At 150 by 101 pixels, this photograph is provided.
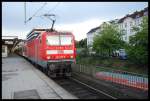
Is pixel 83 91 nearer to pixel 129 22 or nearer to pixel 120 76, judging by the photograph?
pixel 120 76

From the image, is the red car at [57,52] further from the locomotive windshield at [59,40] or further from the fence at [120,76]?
the fence at [120,76]

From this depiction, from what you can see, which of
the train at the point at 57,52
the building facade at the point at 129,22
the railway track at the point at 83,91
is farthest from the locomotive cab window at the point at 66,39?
the building facade at the point at 129,22

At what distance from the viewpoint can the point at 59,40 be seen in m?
21.6

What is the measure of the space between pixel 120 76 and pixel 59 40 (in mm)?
5927

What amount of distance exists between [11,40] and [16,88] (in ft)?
200

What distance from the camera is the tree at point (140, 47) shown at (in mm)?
39812

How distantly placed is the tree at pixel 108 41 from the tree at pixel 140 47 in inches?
641

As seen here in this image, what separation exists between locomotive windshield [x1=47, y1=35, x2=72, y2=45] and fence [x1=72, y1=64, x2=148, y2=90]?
2338mm

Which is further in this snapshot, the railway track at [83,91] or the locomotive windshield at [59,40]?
the locomotive windshield at [59,40]

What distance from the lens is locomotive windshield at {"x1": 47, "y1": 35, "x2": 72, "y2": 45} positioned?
2140 centimetres

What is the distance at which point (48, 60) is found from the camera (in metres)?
21.0

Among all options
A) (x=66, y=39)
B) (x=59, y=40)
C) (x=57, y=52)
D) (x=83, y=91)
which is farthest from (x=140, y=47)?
(x=83, y=91)

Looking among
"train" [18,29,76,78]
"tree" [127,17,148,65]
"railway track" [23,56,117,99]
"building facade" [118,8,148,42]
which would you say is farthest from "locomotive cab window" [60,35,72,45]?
"building facade" [118,8,148,42]

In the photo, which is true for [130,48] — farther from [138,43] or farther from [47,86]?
[47,86]
